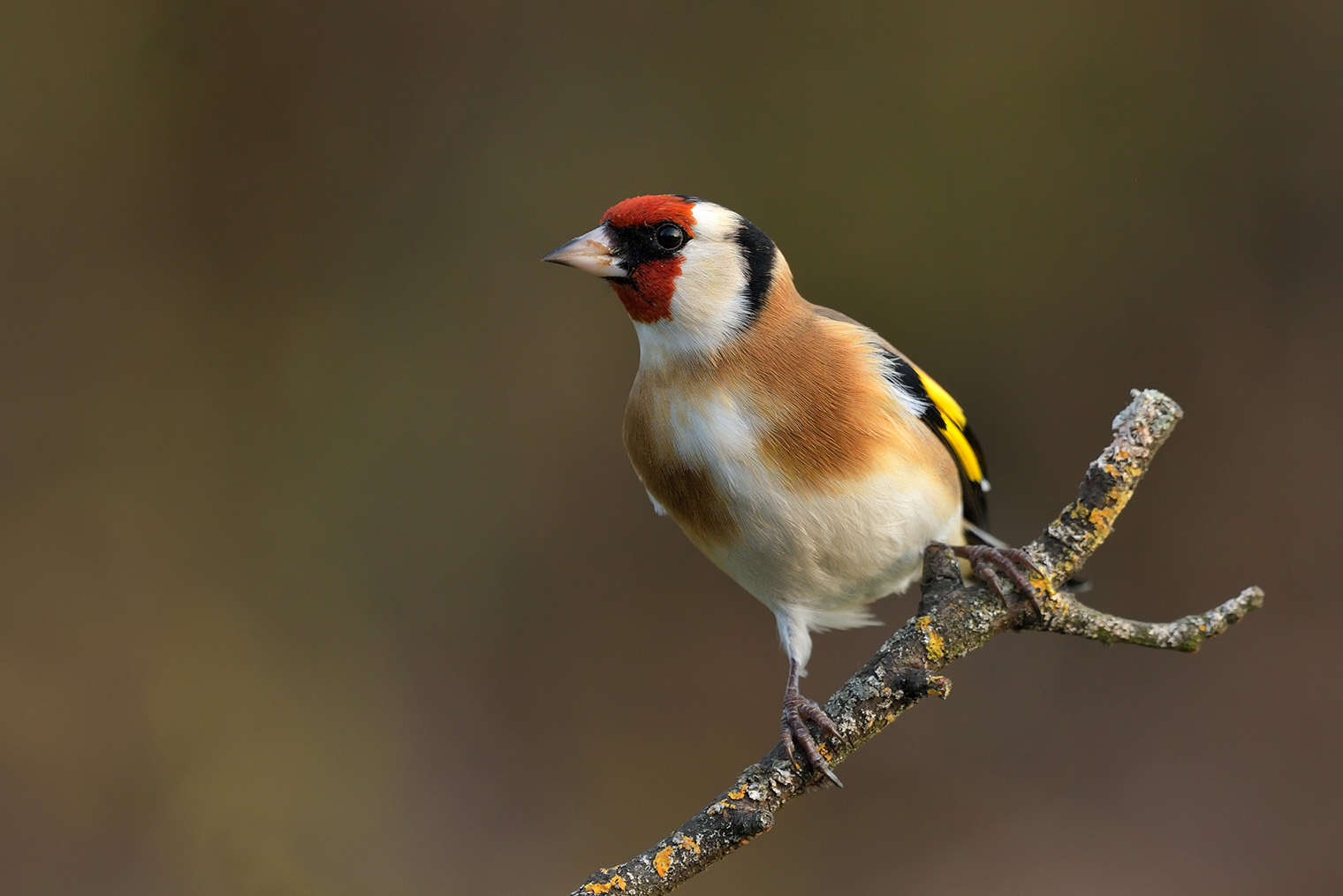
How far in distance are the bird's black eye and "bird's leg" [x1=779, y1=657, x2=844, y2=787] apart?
0.76 meters

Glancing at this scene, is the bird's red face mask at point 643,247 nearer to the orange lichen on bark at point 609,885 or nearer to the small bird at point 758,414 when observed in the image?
the small bird at point 758,414

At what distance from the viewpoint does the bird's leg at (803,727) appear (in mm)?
1442

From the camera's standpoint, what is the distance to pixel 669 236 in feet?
5.86

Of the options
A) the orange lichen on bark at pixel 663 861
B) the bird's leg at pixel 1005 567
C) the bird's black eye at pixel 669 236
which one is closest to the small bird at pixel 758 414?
the bird's black eye at pixel 669 236

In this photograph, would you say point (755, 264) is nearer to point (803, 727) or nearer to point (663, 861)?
point (803, 727)

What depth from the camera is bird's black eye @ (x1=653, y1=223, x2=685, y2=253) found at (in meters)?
1.78

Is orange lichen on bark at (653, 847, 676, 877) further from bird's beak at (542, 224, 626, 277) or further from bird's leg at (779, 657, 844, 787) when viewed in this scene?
bird's beak at (542, 224, 626, 277)

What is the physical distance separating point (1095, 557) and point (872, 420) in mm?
2319

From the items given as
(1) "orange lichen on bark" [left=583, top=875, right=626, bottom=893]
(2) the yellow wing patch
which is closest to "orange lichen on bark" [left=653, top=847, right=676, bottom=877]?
(1) "orange lichen on bark" [left=583, top=875, right=626, bottom=893]

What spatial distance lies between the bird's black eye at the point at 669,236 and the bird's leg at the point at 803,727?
2.51ft

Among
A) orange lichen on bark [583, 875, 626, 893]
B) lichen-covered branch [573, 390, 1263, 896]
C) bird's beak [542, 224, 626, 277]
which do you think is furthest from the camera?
bird's beak [542, 224, 626, 277]

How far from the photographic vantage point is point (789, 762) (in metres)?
1.46

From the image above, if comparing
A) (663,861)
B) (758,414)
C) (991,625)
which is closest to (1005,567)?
(991,625)

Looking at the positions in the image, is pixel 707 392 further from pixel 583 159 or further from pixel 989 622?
pixel 583 159
